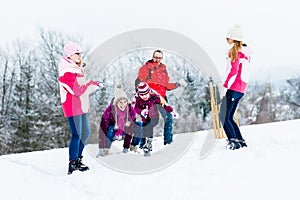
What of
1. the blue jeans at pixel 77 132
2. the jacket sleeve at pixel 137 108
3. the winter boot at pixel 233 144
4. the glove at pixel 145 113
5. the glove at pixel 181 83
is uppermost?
the glove at pixel 181 83

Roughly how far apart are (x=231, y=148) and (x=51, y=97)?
21451 mm

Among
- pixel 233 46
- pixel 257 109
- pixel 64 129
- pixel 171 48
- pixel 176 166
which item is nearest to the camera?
pixel 176 166

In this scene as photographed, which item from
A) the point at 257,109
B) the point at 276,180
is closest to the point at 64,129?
the point at 276,180

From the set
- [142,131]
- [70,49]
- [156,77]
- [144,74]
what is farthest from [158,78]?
[70,49]

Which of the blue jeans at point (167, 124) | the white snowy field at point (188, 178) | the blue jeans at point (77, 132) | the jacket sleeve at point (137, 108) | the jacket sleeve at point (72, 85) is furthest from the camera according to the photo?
the blue jeans at point (167, 124)

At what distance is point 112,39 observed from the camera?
7.27 m

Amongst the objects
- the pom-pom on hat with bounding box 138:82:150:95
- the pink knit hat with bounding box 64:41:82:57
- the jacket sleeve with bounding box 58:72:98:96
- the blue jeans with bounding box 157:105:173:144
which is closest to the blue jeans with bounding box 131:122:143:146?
the blue jeans with bounding box 157:105:173:144

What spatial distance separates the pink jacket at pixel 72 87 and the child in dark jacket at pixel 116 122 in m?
1.21

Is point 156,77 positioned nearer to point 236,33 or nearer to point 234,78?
point 234,78

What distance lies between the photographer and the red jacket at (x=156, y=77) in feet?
22.6

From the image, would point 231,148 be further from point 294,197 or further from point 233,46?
point 294,197

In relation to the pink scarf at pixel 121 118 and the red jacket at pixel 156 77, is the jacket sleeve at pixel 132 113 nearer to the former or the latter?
the pink scarf at pixel 121 118

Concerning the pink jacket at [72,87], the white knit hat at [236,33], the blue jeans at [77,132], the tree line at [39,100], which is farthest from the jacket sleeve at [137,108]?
the tree line at [39,100]

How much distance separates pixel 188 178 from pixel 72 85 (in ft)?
6.35
